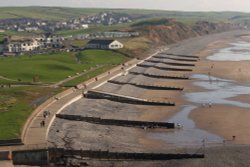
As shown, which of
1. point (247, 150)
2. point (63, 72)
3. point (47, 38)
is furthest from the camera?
point (47, 38)

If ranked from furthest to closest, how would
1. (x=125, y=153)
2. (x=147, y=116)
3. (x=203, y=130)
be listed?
(x=147, y=116)
(x=203, y=130)
(x=125, y=153)

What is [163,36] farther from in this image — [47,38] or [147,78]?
[147,78]

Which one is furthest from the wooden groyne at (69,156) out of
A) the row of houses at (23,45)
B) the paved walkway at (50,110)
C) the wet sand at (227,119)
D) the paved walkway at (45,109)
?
the row of houses at (23,45)

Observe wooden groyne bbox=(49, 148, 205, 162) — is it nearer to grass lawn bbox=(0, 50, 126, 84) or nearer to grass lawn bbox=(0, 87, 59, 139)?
grass lawn bbox=(0, 87, 59, 139)

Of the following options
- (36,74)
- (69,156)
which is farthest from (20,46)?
(69,156)

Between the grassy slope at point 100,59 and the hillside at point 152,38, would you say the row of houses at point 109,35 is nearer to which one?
the hillside at point 152,38

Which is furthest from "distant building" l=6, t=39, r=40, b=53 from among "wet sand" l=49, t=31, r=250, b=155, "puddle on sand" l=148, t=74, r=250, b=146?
"puddle on sand" l=148, t=74, r=250, b=146

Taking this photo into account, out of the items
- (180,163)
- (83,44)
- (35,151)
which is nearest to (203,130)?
(180,163)
